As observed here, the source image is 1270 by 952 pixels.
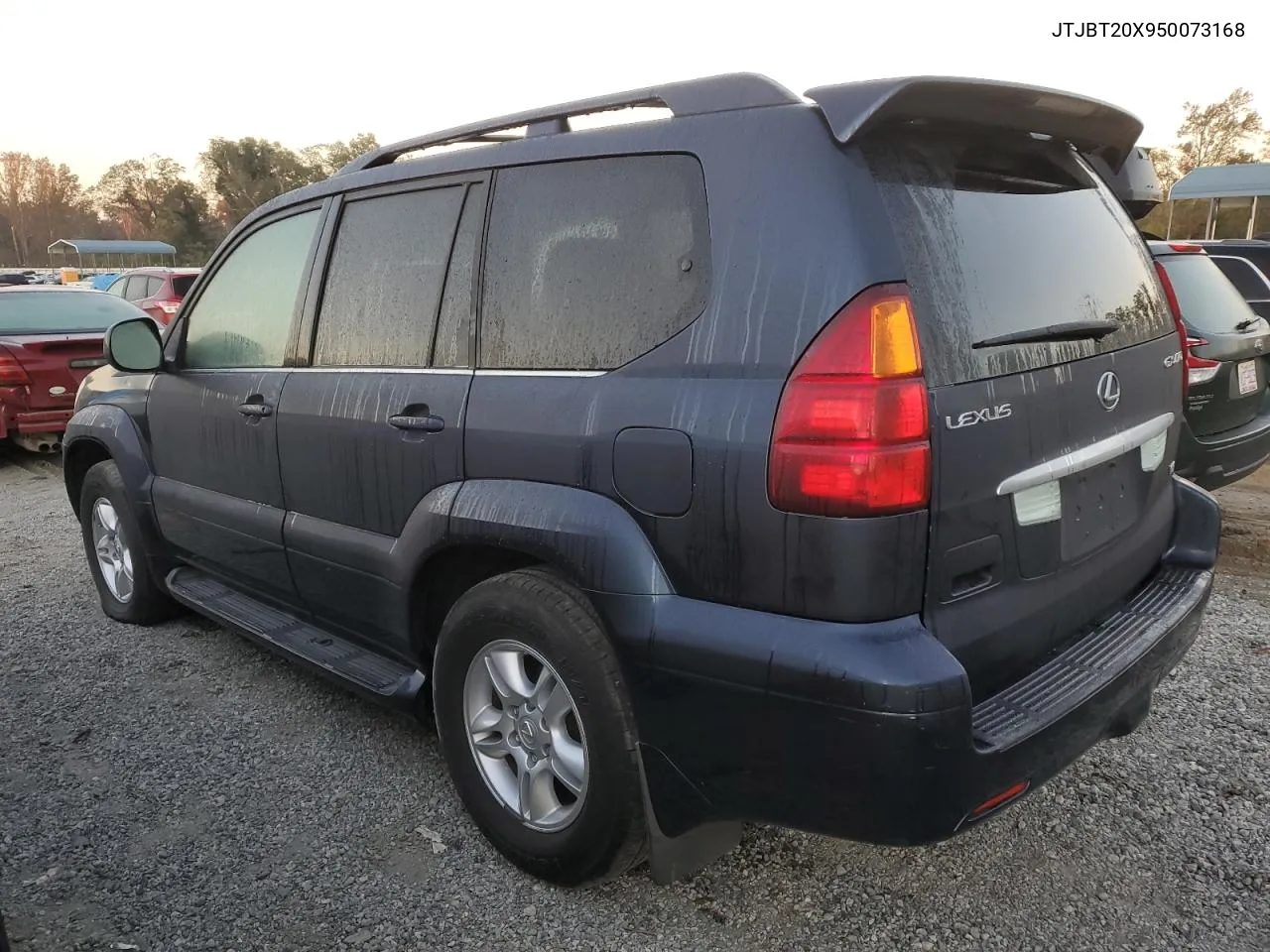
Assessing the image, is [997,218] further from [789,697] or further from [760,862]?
[760,862]

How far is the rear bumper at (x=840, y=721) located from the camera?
1.79 m

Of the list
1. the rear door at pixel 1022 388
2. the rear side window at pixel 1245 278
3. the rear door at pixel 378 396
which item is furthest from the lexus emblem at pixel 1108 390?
the rear side window at pixel 1245 278

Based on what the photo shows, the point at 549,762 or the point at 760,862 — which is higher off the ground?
the point at 549,762

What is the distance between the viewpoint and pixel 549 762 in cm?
241

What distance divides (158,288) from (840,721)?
1604 centimetres

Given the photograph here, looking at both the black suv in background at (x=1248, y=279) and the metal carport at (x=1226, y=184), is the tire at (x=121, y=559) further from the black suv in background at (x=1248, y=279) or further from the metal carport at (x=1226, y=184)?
the metal carport at (x=1226, y=184)

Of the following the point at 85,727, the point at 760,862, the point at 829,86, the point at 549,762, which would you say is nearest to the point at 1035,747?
the point at 760,862

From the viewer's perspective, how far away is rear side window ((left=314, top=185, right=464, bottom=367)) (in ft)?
9.03

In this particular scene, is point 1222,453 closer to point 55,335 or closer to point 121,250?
point 55,335

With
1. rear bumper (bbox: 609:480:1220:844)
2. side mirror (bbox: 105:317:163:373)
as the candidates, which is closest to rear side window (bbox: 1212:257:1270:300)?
rear bumper (bbox: 609:480:1220:844)

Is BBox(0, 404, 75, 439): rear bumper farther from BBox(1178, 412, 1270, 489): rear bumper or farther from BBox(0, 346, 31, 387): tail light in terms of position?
BBox(1178, 412, 1270, 489): rear bumper

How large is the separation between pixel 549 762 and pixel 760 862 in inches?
26.1

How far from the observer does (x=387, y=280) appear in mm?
2924

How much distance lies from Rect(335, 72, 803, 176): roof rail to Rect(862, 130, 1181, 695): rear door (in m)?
0.29
